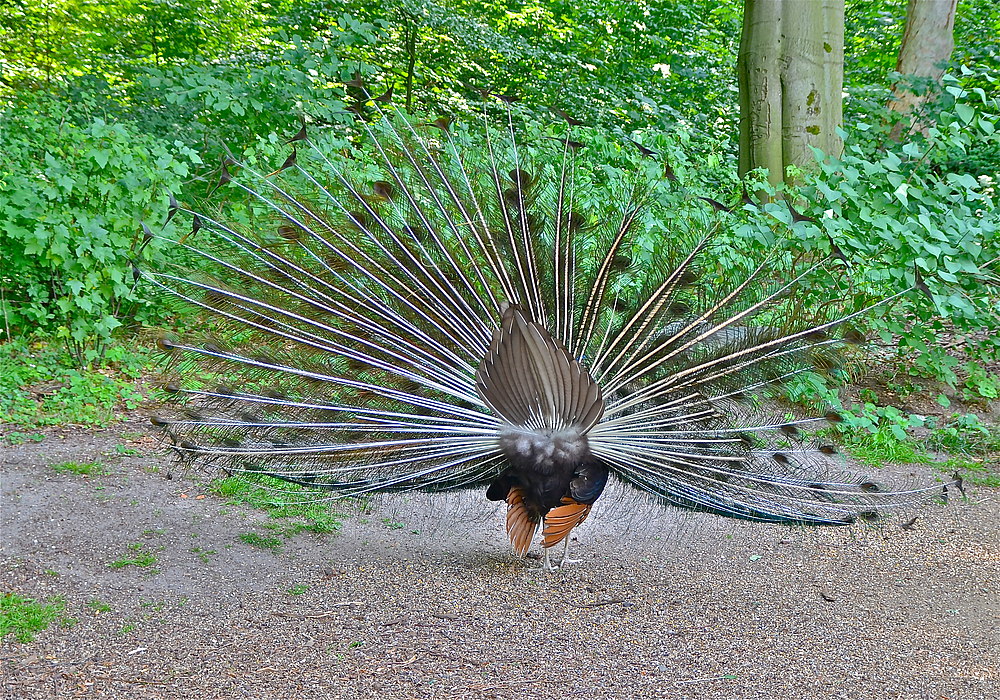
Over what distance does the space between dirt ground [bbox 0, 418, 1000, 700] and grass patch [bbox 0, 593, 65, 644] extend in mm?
62

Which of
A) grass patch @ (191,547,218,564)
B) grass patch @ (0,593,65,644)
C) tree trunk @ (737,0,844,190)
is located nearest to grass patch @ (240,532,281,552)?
grass patch @ (191,547,218,564)

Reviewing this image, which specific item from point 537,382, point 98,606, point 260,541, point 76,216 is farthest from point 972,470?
point 76,216

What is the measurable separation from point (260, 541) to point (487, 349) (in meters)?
1.71

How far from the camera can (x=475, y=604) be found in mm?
4105

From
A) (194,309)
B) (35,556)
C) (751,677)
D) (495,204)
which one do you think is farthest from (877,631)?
(35,556)

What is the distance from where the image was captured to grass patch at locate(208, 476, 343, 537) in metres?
4.93

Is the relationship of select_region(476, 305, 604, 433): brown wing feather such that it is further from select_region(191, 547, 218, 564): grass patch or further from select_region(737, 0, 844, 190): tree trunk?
select_region(737, 0, 844, 190): tree trunk

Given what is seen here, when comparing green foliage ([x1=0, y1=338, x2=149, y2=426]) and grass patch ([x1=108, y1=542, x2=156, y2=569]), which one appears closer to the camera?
grass patch ([x1=108, y1=542, x2=156, y2=569])

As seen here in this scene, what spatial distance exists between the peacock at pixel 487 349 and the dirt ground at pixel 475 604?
459mm

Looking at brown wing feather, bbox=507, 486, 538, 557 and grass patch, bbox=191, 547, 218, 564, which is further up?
brown wing feather, bbox=507, 486, 538, 557

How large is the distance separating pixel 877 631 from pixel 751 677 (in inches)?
30.4

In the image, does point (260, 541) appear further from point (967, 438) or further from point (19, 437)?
point (967, 438)

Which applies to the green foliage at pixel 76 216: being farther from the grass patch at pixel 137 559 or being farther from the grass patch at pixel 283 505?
the grass patch at pixel 137 559

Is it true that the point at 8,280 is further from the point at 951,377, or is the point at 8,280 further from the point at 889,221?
the point at 951,377
